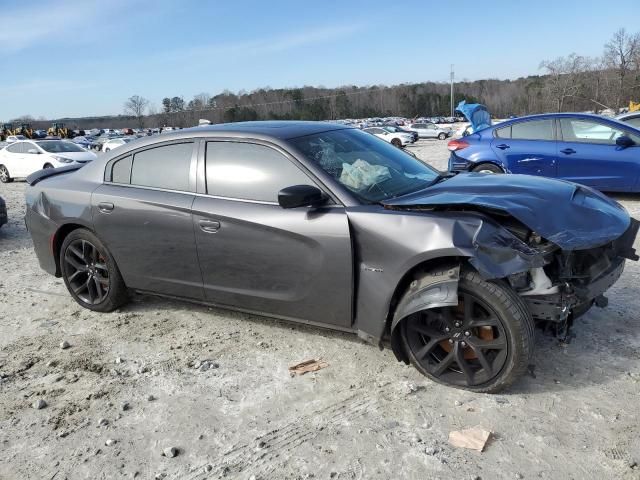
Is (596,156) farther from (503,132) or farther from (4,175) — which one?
(4,175)

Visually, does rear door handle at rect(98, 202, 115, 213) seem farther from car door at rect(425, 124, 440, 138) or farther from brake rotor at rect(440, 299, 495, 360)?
car door at rect(425, 124, 440, 138)

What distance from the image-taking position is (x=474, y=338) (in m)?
3.00

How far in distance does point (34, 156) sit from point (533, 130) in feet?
51.8

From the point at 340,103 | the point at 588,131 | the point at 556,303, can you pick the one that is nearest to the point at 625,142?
the point at 588,131

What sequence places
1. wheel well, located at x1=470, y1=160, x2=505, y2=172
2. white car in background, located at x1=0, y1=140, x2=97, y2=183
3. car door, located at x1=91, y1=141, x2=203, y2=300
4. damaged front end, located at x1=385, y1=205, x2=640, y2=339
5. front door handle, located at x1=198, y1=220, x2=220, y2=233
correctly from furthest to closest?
white car in background, located at x1=0, y1=140, x2=97, y2=183 < wheel well, located at x1=470, y1=160, x2=505, y2=172 < car door, located at x1=91, y1=141, x2=203, y2=300 < front door handle, located at x1=198, y1=220, x2=220, y2=233 < damaged front end, located at x1=385, y1=205, x2=640, y2=339

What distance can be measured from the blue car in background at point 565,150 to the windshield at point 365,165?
4.68 meters

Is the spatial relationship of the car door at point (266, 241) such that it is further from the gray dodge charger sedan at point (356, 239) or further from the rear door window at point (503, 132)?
the rear door window at point (503, 132)

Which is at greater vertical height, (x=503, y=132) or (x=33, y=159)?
(x=503, y=132)

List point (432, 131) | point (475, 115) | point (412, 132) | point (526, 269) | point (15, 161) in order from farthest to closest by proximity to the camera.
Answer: point (432, 131) < point (412, 132) < point (15, 161) < point (475, 115) < point (526, 269)

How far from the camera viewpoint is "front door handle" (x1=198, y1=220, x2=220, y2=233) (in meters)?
3.65

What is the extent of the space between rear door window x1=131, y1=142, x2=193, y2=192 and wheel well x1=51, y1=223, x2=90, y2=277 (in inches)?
32.3

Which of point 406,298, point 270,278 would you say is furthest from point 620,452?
point 270,278

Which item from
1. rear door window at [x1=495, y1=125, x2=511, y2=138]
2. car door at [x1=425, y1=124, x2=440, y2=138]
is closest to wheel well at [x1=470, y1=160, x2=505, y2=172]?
rear door window at [x1=495, y1=125, x2=511, y2=138]

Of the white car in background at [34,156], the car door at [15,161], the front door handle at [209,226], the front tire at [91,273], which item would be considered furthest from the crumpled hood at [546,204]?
the car door at [15,161]
